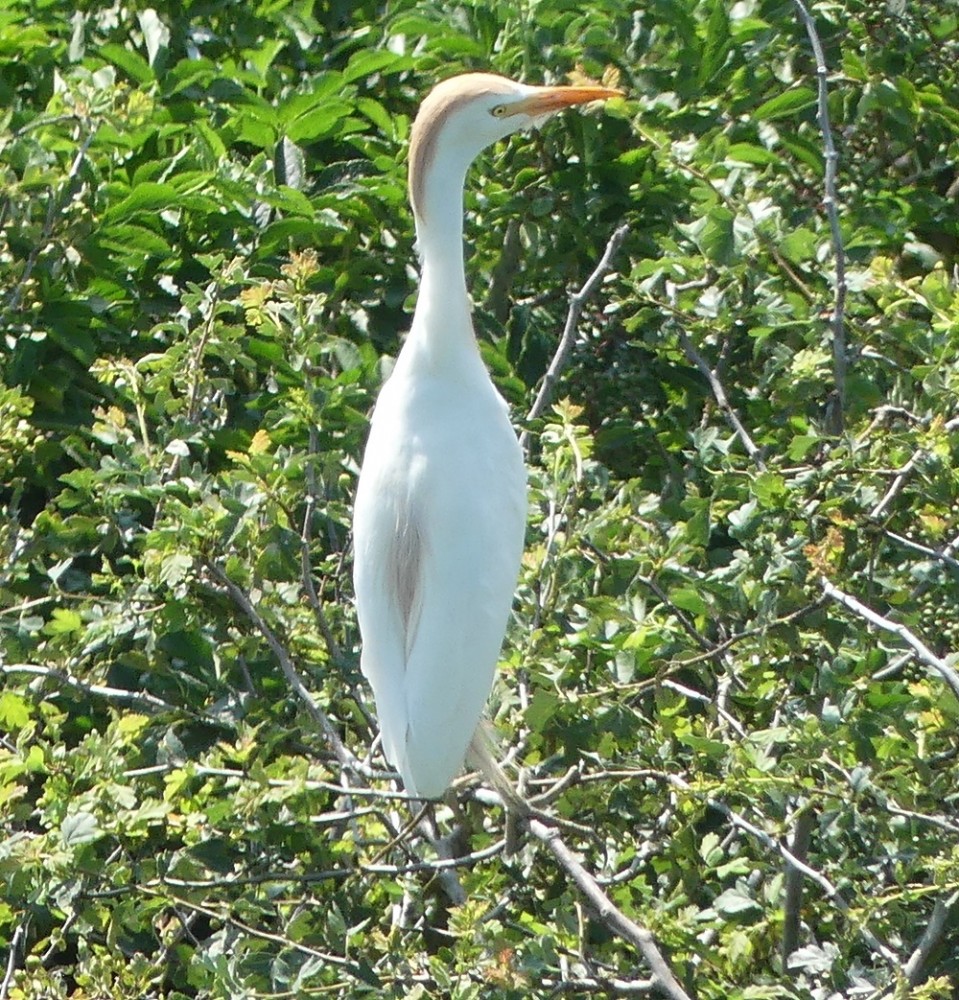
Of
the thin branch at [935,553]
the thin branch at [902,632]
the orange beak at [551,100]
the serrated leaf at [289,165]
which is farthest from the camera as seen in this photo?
the serrated leaf at [289,165]

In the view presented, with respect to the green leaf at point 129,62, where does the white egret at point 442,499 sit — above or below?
below

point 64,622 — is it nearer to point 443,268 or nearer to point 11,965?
point 11,965

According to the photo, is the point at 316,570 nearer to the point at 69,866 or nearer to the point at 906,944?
the point at 69,866

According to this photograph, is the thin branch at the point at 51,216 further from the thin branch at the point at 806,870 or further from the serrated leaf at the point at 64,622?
the thin branch at the point at 806,870

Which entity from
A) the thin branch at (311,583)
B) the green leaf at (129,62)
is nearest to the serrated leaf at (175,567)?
the thin branch at (311,583)

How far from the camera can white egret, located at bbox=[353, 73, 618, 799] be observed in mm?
2145

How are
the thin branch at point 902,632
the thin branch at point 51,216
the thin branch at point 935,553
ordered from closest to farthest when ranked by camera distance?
1. the thin branch at point 902,632
2. the thin branch at point 935,553
3. the thin branch at point 51,216

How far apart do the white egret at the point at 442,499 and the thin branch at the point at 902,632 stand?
471 millimetres

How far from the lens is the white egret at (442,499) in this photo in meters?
2.14

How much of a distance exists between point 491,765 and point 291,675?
1.10 feet

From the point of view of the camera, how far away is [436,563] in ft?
7.25

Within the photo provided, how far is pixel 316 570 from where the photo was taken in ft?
8.30

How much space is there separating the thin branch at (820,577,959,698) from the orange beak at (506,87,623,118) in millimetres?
774

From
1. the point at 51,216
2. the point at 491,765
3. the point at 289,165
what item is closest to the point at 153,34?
the point at 289,165
